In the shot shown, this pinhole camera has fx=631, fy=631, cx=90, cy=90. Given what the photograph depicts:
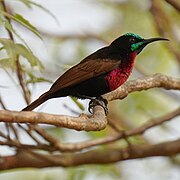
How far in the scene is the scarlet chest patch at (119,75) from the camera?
311 cm

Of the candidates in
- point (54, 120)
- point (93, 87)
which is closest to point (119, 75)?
point (93, 87)

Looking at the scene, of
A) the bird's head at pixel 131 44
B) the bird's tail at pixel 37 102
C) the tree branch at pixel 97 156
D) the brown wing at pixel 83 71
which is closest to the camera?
the bird's tail at pixel 37 102

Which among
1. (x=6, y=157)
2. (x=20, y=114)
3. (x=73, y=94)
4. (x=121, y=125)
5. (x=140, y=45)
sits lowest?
(x=121, y=125)

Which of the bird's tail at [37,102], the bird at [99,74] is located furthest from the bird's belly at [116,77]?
the bird's tail at [37,102]

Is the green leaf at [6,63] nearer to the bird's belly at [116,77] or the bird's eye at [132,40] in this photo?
the bird's belly at [116,77]

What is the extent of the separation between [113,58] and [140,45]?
0.17m

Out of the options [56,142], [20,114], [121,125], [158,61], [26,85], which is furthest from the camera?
[158,61]

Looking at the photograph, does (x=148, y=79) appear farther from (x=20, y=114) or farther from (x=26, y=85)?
(x=20, y=114)

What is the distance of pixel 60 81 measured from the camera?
3006 millimetres

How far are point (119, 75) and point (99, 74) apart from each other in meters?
0.10

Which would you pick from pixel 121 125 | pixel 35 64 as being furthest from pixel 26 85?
pixel 121 125

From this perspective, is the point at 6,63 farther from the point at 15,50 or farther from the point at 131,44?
the point at 131,44

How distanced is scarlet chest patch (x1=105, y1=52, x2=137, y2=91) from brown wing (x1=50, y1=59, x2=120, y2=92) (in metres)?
0.03

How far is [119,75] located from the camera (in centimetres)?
315
